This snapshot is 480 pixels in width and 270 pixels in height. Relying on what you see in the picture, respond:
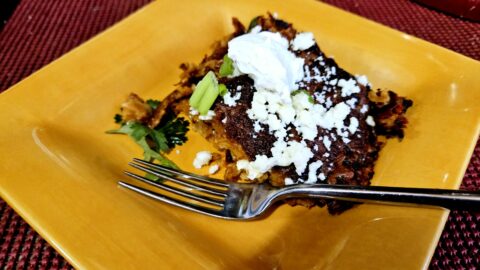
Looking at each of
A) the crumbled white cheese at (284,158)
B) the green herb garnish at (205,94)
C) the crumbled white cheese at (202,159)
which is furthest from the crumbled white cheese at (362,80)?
the crumbled white cheese at (202,159)

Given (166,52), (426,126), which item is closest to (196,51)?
(166,52)

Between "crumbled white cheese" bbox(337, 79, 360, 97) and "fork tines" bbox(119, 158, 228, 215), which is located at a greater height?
"crumbled white cheese" bbox(337, 79, 360, 97)

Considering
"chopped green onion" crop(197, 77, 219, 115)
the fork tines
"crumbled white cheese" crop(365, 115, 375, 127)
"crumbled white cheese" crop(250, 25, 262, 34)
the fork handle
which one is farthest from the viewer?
"crumbled white cheese" crop(250, 25, 262, 34)

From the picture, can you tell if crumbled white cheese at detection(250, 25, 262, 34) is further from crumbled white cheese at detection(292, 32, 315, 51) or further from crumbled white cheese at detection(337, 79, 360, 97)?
crumbled white cheese at detection(337, 79, 360, 97)

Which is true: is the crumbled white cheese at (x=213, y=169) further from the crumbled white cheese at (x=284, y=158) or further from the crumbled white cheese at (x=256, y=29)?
the crumbled white cheese at (x=256, y=29)

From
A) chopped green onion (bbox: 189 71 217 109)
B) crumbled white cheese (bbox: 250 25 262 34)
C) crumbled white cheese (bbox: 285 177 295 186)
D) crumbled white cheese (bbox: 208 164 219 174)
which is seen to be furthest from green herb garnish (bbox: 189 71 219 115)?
crumbled white cheese (bbox: 285 177 295 186)

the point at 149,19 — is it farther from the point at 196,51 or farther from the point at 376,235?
the point at 376,235
